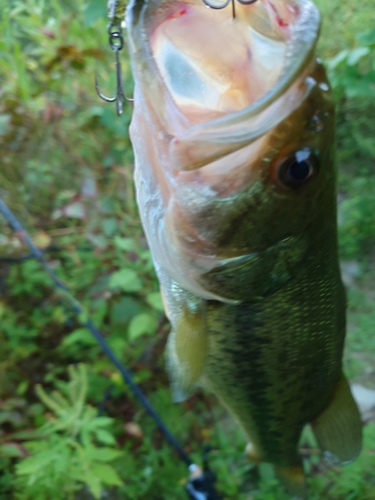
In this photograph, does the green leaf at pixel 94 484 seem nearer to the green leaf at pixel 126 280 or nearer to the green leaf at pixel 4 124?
the green leaf at pixel 126 280

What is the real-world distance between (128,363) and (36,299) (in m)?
0.66

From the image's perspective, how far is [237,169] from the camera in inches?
18.0

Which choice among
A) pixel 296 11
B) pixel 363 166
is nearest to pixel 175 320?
pixel 296 11

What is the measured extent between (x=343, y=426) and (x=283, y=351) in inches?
13.5

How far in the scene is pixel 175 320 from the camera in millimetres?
705

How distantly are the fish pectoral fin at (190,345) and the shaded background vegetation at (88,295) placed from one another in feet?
2.07

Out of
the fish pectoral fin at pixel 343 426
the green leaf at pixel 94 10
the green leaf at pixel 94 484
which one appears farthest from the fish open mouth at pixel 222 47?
the green leaf at pixel 94 484

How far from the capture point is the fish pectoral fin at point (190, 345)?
0.67 meters

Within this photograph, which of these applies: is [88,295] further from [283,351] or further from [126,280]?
[283,351]

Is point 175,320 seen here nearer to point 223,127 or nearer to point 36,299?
point 223,127

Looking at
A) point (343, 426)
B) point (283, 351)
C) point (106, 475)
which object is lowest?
point (106, 475)

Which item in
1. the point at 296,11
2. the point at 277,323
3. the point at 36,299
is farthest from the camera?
the point at 36,299

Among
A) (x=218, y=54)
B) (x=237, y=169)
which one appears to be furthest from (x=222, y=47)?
(x=237, y=169)

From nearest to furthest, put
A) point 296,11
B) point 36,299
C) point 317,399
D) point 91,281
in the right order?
point 296,11, point 317,399, point 91,281, point 36,299
